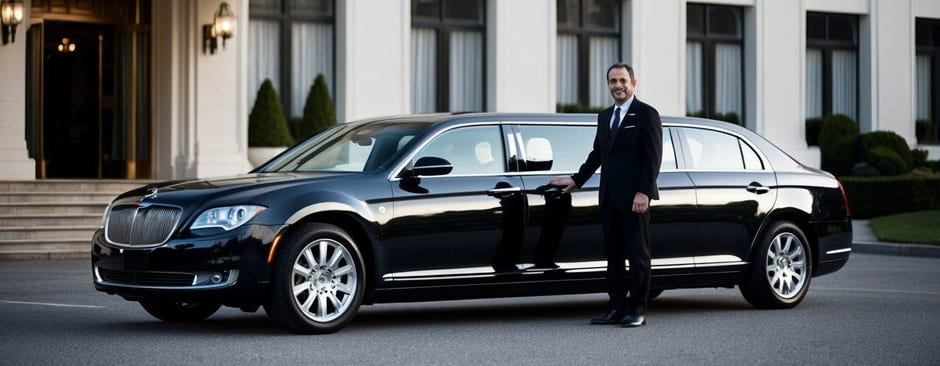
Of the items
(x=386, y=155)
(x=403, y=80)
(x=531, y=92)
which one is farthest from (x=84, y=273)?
(x=531, y=92)

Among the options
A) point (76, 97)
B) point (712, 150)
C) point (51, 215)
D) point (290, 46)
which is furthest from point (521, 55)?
point (712, 150)

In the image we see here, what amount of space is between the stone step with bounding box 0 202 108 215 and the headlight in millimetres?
10614

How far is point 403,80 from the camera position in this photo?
82.4ft

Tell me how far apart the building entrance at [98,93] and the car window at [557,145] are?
14.0 m

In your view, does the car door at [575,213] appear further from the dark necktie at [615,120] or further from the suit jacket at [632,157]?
the dark necktie at [615,120]

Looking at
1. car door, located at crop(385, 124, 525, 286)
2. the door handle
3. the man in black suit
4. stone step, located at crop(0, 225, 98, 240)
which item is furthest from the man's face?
stone step, located at crop(0, 225, 98, 240)

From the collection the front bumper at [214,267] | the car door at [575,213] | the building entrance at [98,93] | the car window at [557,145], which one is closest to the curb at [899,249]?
the car door at [575,213]

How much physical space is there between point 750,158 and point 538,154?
82.9 inches

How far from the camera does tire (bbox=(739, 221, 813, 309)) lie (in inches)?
448

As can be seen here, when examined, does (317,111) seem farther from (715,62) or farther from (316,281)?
(316,281)

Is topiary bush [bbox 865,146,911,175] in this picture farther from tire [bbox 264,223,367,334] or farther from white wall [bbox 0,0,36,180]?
tire [bbox 264,223,367,334]

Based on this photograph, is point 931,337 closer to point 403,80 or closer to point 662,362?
point 662,362

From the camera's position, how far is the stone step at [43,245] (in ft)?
59.7

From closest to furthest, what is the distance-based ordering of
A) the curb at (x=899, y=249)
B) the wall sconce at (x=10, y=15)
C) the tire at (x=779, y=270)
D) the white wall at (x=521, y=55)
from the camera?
1. the tire at (x=779, y=270)
2. the curb at (x=899, y=249)
3. the wall sconce at (x=10, y=15)
4. the white wall at (x=521, y=55)
